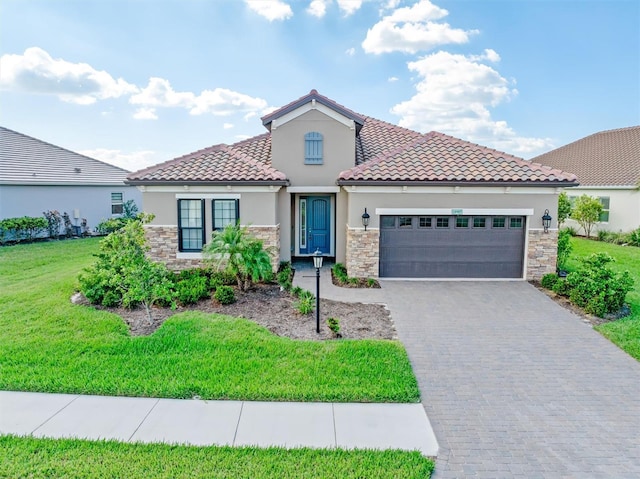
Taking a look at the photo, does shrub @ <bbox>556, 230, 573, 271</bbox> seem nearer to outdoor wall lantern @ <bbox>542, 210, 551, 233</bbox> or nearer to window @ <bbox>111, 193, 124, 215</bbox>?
outdoor wall lantern @ <bbox>542, 210, 551, 233</bbox>

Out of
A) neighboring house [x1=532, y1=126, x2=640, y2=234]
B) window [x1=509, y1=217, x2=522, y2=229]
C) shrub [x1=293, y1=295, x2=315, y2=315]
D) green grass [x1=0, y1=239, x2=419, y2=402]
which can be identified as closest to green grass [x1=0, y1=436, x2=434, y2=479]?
green grass [x1=0, y1=239, x2=419, y2=402]

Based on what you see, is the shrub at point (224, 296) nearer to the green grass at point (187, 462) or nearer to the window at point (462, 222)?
the green grass at point (187, 462)

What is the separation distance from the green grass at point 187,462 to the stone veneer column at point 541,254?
1039 cm

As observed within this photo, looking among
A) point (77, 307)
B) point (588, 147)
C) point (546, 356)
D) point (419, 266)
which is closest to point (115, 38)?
point (77, 307)

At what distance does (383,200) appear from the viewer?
13.2m

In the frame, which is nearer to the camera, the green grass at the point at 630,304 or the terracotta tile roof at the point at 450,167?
the green grass at the point at 630,304

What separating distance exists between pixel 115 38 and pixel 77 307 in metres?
8.98

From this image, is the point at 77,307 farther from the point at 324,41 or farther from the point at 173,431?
the point at 324,41

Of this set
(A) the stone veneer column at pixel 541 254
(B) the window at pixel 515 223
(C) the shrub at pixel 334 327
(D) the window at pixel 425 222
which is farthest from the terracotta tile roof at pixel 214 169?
(A) the stone veneer column at pixel 541 254

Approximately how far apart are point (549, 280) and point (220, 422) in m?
11.0

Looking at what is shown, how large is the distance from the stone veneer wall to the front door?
2226 millimetres

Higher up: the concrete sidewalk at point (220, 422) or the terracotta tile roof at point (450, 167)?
the terracotta tile roof at point (450, 167)

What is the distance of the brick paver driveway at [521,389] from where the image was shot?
4852mm

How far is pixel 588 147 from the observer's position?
93.1ft
